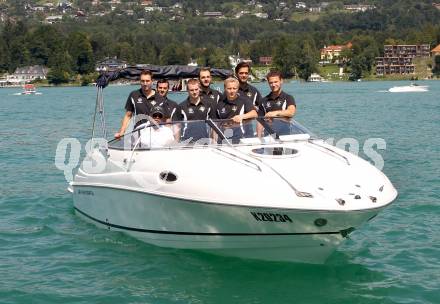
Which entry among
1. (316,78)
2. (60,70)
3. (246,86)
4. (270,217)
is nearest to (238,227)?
(270,217)

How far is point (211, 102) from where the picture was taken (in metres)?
11.0

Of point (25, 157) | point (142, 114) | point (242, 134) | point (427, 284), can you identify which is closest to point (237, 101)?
point (242, 134)

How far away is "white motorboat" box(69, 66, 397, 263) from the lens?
909 centimetres

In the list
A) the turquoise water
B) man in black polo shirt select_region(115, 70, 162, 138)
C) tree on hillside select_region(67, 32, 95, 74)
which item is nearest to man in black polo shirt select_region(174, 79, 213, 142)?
man in black polo shirt select_region(115, 70, 162, 138)

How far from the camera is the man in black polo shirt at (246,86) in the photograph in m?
11.4

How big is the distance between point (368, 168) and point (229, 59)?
5857 inches

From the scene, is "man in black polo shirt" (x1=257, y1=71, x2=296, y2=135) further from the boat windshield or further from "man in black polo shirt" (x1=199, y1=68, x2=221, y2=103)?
"man in black polo shirt" (x1=199, y1=68, x2=221, y2=103)

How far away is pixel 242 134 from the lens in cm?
1041

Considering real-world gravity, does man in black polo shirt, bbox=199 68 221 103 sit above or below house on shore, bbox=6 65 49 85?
above

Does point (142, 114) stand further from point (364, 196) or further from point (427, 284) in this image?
point (427, 284)

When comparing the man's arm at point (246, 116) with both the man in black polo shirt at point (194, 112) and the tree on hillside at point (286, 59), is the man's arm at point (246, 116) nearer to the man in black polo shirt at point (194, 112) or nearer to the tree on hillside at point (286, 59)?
the man in black polo shirt at point (194, 112)

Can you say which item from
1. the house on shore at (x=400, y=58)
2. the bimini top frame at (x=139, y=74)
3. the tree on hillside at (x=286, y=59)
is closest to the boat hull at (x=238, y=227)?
the bimini top frame at (x=139, y=74)

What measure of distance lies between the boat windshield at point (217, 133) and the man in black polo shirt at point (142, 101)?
0.89 m

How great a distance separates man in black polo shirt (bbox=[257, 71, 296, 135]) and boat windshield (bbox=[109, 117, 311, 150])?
13 centimetres
